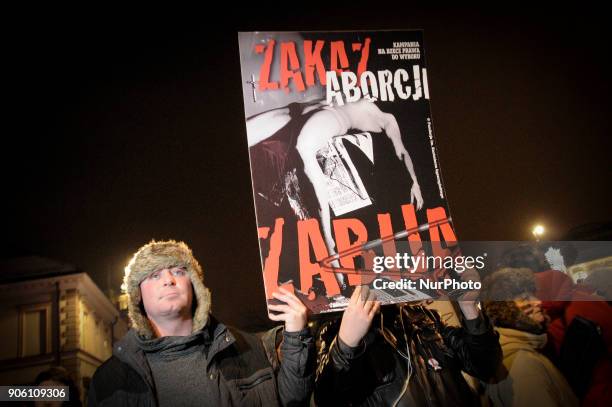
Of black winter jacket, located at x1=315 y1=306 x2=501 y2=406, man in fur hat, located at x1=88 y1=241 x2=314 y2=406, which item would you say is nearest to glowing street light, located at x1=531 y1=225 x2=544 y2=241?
black winter jacket, located at x1=315 y1=306 x2=501 y2=406

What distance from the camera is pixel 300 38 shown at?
2416 mm

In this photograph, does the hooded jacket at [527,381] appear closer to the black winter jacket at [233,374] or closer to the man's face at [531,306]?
the man's face at [531,306]

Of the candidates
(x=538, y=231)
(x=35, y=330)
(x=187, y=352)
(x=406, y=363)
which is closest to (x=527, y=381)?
(x=406, y=363)

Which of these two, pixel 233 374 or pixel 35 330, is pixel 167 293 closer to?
pixel 233 374

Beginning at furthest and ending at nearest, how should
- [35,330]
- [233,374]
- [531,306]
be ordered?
1. [35,330]
2. [531,306]
3. [233,374]

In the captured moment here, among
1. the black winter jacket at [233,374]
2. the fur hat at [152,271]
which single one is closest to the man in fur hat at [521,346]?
the black winter jacket at [233,374]

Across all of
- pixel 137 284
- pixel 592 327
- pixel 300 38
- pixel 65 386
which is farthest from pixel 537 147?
pixel 65 386

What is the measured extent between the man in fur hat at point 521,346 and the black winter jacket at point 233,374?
4.66 feet

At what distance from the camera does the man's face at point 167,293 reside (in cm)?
210

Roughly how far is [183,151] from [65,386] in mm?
2266

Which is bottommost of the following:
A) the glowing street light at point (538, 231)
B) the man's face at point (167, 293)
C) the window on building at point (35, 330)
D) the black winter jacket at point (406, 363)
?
the window on building at point (35, 330)

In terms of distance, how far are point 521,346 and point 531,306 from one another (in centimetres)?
Result: 33

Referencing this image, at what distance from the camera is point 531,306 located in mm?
3037

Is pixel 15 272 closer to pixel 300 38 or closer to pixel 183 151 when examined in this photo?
pixel 183 151
